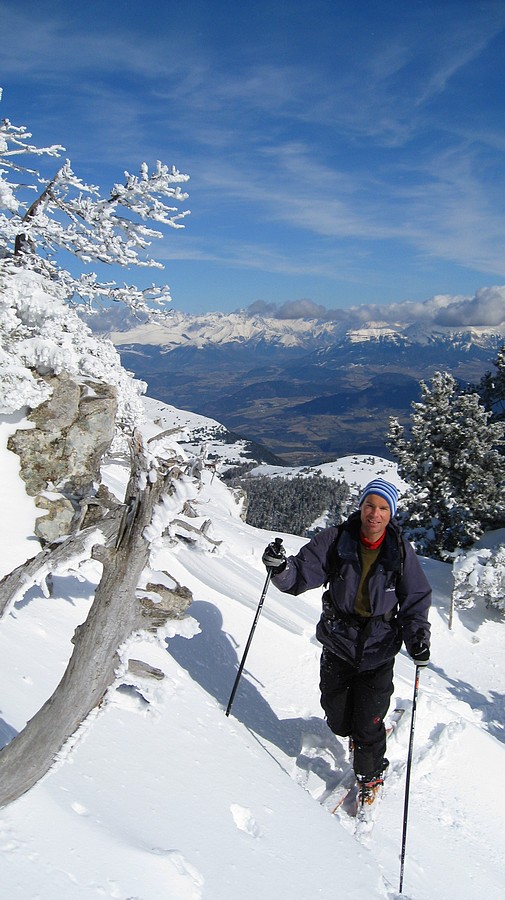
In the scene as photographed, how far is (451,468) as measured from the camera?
28562 mm

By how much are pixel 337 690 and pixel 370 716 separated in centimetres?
38

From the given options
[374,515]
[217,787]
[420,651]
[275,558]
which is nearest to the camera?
[217,787]

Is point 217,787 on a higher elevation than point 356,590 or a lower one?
→ lower

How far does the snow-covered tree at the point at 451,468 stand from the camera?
2775 cm

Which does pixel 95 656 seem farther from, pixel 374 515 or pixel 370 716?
pixel 370 716

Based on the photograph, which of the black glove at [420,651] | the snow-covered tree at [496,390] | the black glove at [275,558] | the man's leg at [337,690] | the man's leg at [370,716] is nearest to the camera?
the black glove at [420,651]

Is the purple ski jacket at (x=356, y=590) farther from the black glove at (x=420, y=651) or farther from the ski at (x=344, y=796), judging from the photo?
the ski at (x=344, y=796)

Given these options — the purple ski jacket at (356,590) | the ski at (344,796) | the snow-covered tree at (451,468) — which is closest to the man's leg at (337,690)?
the purple ski jacket at (356,590)

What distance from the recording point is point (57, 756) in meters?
3.07

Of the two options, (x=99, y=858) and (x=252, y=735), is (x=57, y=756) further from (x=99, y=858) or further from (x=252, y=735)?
(x=252, y=735)

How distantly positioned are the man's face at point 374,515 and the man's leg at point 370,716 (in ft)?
4.44

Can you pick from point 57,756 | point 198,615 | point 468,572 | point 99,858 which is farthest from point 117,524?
point 468,572

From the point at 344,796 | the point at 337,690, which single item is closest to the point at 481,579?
the point at 344,796

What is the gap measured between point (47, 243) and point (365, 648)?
960 centimetres
